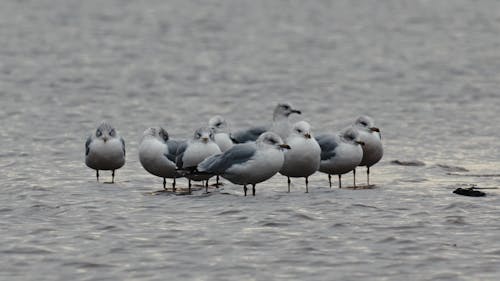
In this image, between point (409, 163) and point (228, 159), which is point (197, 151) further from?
point (409, 163)

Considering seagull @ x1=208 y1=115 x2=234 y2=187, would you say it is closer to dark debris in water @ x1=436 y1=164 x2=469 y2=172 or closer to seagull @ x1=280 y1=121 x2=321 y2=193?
seagull @ x1=280 y1=121 x2=321 y2=193

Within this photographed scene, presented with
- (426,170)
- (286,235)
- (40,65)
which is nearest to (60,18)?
(40,65)

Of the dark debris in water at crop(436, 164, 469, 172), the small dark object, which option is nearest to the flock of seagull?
the small dark object

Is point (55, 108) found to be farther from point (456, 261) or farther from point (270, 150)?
point (456, 261)

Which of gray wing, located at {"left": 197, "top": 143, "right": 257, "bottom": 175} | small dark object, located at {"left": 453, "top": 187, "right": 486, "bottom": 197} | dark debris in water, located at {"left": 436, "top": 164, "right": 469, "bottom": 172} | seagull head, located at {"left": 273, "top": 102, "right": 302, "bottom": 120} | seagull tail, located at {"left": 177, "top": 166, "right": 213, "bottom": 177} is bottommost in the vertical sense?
small dark object, located at {"left": 453, "top": 187, "right": 486, "bottom": 197}

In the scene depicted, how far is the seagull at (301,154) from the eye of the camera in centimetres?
2069

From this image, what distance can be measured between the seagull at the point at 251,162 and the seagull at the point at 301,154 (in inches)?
15.5

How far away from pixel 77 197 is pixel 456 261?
7.77 meters

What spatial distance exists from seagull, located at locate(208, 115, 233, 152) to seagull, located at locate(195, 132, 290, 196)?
2259mm

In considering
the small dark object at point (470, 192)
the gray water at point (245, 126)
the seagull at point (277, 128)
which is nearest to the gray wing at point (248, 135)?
the seagull at point (277, 128)

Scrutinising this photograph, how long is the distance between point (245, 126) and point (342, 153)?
11.0m

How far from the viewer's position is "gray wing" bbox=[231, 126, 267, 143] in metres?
23.6

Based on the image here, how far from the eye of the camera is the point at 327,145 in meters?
21.8

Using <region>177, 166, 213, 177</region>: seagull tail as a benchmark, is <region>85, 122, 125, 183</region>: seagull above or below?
above
